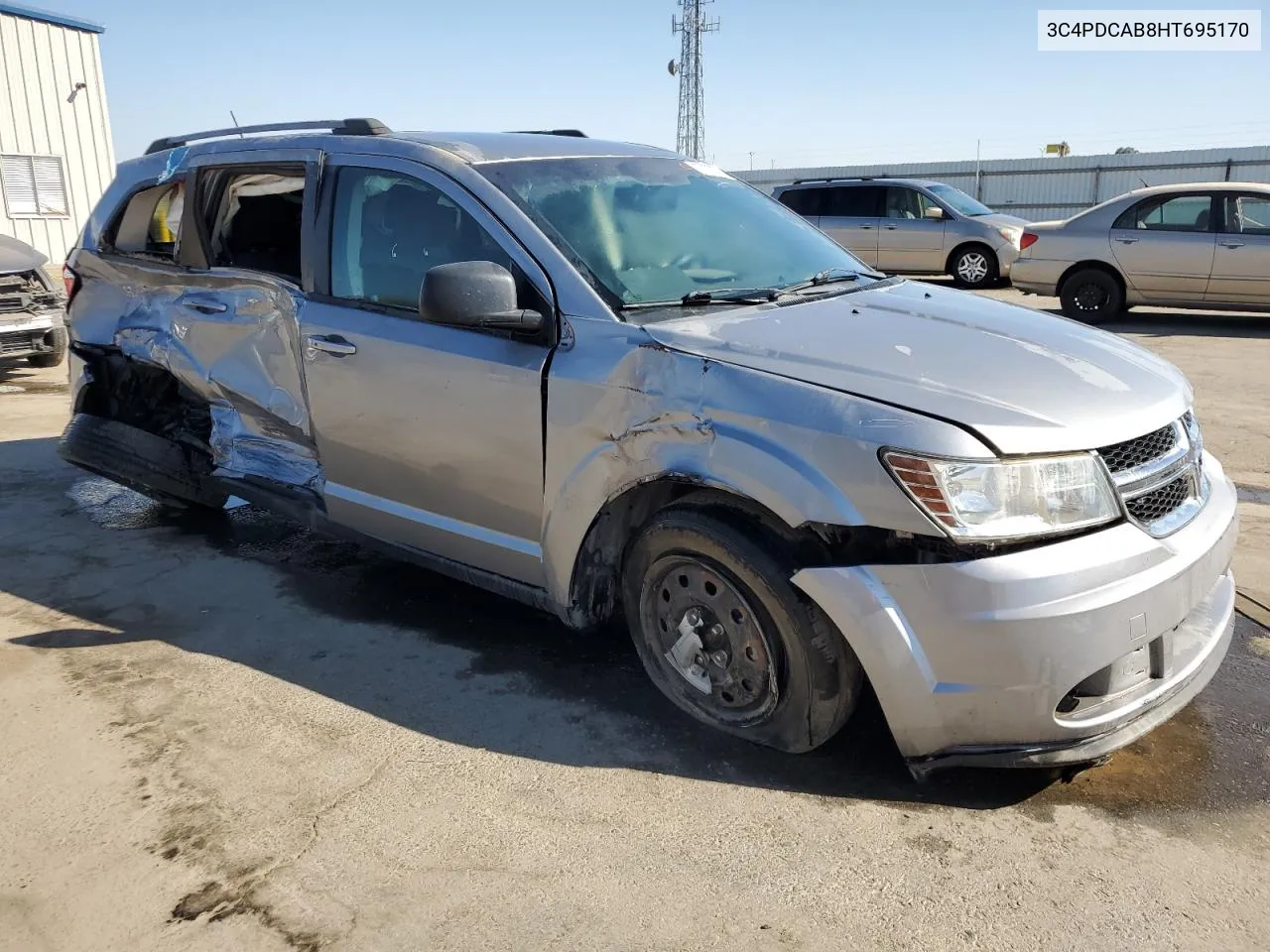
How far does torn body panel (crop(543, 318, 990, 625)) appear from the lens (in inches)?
102

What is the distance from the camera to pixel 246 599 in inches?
173

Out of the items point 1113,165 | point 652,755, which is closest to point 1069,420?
point 652,755

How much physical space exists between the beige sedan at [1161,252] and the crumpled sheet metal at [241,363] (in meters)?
10.3

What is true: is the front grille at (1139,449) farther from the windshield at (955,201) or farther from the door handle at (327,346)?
the windshield at (955,201)

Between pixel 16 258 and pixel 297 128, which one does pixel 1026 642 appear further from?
pixel 16 258

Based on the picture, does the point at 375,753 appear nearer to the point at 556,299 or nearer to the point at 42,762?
the point at 42,762

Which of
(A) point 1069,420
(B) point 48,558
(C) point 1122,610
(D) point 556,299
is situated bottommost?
(B) point 48,558

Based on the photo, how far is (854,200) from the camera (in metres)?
16.5

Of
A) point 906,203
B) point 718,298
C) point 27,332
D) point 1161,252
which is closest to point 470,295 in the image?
point 718,298

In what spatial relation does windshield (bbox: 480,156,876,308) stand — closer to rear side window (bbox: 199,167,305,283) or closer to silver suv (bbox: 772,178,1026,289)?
rear side window (bbox: 199,167,305,283)

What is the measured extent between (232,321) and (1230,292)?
35.2 feet

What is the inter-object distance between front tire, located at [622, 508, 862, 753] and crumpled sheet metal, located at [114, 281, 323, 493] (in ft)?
5.71

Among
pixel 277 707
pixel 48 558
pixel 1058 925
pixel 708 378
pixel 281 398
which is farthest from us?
pixel 48 558

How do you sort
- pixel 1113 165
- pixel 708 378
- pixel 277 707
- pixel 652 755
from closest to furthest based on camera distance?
pixel 708 378 < pixel 652 755 < pixel 277 707 < pixel 1113 165
